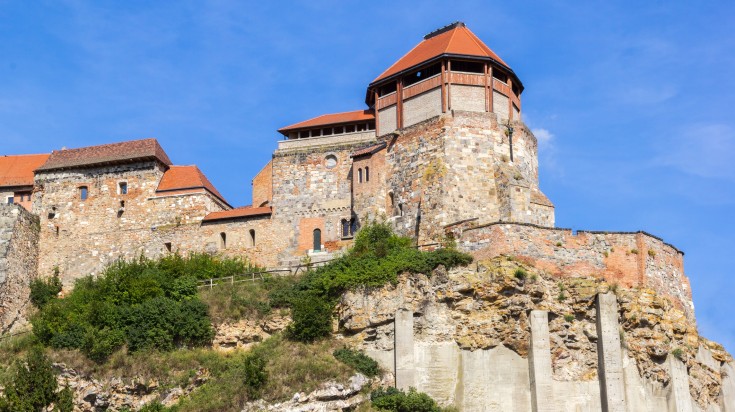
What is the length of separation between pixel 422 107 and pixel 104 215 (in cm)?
1907

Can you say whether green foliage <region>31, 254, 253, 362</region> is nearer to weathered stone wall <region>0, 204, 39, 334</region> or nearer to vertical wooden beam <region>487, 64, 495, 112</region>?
weathered stone wall <region>0, 204, 39, 334</region>

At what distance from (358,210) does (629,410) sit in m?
17.5

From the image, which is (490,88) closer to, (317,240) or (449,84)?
(449,84)

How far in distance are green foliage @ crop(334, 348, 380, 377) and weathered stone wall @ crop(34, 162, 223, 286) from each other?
15251mm

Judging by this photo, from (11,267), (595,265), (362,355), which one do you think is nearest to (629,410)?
(595,265)

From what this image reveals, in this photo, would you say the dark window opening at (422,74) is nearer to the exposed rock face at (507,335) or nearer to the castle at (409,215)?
the castle at (409,215)

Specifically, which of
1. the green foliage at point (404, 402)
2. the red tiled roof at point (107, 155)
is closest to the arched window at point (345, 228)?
the red tiled roof at point (107, 155)

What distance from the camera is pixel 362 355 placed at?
175ft

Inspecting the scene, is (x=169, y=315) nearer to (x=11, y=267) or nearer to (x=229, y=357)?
(x=229, y=357)

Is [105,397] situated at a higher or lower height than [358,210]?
lower

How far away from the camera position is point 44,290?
64250 mm

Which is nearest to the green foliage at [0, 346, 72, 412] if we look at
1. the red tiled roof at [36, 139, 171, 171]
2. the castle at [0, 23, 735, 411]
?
the castle at [0, 23, 735, 411]

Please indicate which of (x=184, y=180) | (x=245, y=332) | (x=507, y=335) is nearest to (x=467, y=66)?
(x=507, y=335)

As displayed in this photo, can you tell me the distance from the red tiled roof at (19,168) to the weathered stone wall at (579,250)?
27.9 m
